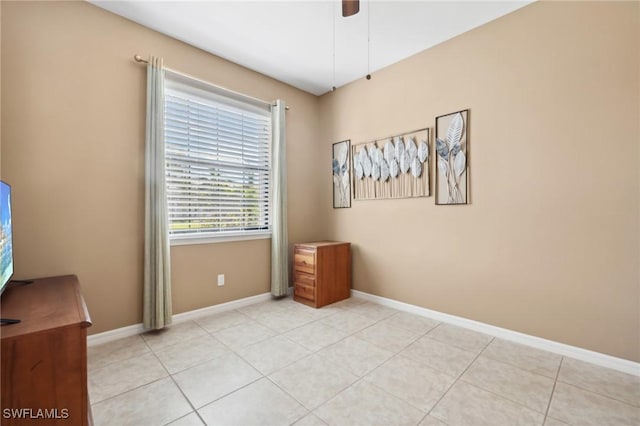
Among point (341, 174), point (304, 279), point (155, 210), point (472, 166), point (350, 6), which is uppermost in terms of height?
point (350, 6)

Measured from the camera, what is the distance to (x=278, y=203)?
11.3 feet

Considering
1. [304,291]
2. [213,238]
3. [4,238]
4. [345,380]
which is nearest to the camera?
[4,238]

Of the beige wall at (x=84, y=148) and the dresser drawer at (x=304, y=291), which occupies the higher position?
the beige wall at (x=84, y=148)

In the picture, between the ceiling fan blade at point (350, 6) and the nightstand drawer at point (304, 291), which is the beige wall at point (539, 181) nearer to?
the nightstand drawer at point (304, 291)

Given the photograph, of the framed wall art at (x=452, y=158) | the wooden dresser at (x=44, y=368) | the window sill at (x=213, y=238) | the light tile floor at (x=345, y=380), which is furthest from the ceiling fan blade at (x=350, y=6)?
the window sill at (x=213, y=238)

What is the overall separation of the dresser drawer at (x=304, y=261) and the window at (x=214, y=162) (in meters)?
0.46

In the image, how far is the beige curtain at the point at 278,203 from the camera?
3434mm

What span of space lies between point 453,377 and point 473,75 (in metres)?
2.52

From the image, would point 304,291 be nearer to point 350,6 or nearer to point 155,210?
point 155,210

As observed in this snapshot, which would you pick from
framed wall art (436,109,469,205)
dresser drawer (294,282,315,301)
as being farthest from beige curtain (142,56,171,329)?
framed wall art (436,109,469,205)

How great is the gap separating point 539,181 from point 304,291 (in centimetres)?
252

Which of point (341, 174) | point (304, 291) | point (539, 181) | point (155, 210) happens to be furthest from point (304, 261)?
point (539, 181)

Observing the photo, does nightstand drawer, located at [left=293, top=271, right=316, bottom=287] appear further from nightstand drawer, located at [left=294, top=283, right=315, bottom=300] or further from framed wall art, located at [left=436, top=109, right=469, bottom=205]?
framed wall art, located at [left=436, top=109, right=469, bottom=205]

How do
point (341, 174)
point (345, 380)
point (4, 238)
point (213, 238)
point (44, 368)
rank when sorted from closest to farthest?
point (44, 368) < point (4, 238) < point (345, 380) < point (213, 238) < point (341, 174)
